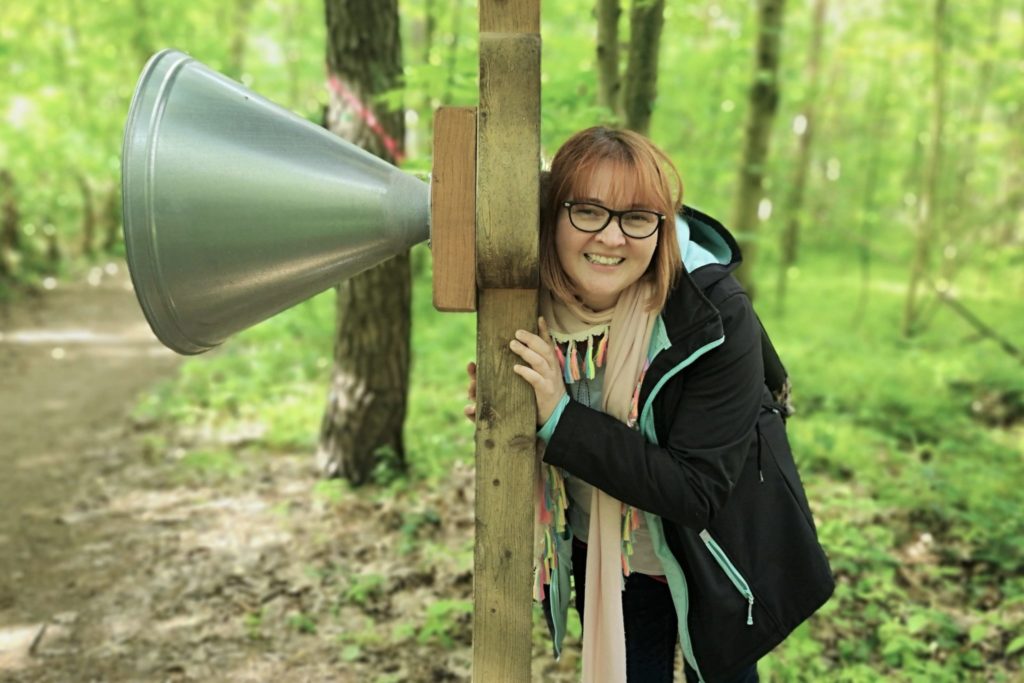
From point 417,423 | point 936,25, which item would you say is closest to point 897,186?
point 936,25

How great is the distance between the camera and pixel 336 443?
495 centimetres

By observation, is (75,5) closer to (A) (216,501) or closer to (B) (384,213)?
(A) (216,501)

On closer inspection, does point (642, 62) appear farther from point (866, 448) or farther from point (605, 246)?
point (866, 448)

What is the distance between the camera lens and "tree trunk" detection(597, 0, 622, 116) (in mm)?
3994

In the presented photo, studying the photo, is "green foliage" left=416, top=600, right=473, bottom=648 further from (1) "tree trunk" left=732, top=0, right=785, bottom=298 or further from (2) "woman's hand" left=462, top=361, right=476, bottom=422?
(1) "tree trunk" left=732, top=0, right=785, bottom=298

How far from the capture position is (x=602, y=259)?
154cm

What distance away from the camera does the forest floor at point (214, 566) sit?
3.28 metres

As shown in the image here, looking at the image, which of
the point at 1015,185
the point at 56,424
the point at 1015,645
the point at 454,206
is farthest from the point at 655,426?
the point at 1015,185

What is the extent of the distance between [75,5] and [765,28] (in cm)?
1140

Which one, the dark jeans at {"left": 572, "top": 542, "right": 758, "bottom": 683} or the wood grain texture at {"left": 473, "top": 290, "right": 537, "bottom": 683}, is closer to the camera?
the wood grain texture at {"left": 473, "top": 290, "right": 537, "bottom": 683}

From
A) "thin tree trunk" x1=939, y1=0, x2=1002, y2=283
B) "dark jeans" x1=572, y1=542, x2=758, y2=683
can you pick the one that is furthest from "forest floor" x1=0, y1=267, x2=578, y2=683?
"thin tree trunk" x1=939, y1=0, x2=1002, y2=283

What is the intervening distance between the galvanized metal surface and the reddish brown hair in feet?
0.83

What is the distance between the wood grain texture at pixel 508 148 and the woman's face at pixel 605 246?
144 mm

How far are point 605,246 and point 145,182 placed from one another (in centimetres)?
79
